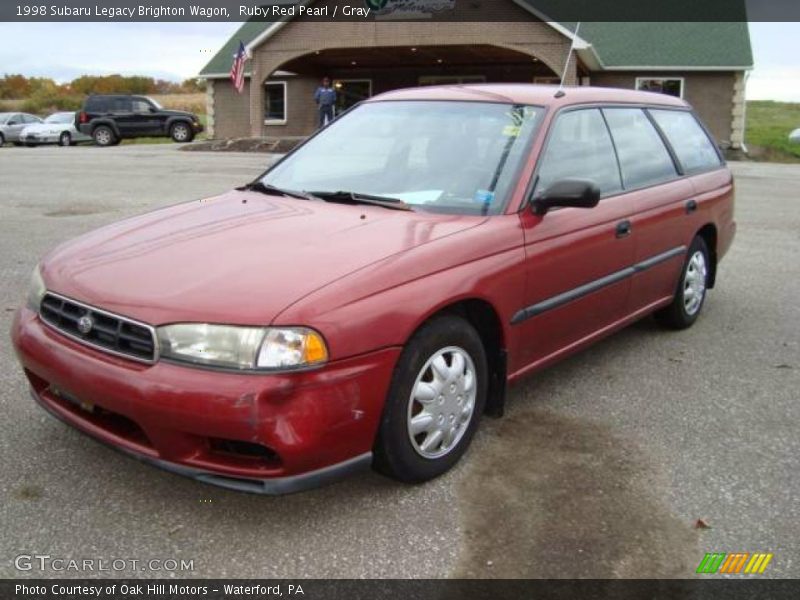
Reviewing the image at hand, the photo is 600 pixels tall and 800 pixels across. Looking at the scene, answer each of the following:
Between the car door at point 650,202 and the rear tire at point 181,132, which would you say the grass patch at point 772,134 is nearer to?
the car door at point 650,202

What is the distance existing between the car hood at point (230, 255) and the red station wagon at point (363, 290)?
0.01m

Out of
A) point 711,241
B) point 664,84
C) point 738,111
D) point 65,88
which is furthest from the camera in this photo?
point 65,88

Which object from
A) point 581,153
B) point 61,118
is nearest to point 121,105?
point 61,118

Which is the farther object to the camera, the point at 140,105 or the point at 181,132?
the point at 181,132

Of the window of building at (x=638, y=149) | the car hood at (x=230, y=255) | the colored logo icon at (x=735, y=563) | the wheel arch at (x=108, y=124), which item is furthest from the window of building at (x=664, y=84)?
the colored logo icon at (x=735, y=563)

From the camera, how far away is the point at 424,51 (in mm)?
24734

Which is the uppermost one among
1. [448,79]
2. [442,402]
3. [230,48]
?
[230,48]

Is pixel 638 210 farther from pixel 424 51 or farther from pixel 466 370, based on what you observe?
pixel 424 51

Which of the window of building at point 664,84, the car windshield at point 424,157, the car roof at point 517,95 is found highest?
the window of building at point 664,84

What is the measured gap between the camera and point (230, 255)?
126 inches

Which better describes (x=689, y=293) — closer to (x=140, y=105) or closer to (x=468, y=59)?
(x=468, y=59)

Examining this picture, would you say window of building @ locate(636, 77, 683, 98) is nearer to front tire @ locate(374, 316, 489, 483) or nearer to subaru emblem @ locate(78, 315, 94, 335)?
front tire @ locate(374, 316, 489, 483)

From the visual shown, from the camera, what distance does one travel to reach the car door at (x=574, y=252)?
379cm
